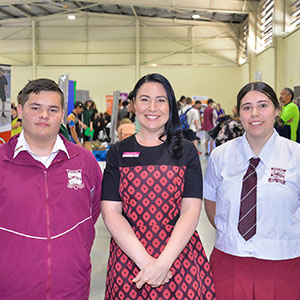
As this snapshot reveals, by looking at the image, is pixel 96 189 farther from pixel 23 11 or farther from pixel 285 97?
pixel 23 11

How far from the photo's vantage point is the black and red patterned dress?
173 centimetres

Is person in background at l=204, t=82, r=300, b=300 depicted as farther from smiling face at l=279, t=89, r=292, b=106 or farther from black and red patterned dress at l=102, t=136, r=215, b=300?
smiling face at l=279, t=89, r=292, b=106

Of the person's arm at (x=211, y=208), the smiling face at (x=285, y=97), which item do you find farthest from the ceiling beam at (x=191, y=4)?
the person's arm at (x=211, y=208)

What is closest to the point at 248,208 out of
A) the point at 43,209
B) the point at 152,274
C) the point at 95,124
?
the point at 152,274

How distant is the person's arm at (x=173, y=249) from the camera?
1637 mm

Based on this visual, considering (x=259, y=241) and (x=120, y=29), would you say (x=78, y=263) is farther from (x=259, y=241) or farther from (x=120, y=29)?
(x=120, y=29)

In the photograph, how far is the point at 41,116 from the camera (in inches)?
69.7

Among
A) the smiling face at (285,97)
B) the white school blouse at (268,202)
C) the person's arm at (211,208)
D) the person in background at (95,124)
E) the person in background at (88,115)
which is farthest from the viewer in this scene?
the person in background at (95,124)

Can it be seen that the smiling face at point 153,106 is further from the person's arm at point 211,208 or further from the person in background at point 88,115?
the person in background at point 88,115

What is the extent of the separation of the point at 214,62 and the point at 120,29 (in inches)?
185


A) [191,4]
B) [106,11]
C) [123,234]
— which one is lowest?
[123,234]

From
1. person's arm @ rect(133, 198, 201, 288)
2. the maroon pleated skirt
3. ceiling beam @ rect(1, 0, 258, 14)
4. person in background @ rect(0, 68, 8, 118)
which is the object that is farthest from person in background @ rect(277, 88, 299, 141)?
ceiling beam @ rect(1, 0, 258, 14)

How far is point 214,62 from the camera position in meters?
19.8

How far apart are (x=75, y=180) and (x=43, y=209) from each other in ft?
0.62
